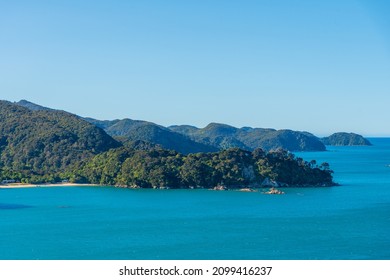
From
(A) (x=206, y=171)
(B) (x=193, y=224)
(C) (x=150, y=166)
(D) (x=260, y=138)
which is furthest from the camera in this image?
(D) (x=260, y=138)

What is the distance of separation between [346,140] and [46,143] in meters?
127

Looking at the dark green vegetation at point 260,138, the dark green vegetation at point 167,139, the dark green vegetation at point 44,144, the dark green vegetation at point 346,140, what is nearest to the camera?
the dark green vegetation at point 44,144

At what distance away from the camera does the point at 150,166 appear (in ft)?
177

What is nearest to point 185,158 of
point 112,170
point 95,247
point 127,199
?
point 112,170

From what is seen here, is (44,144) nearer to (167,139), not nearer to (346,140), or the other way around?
(167,139)

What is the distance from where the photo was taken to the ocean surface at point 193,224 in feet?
90.0

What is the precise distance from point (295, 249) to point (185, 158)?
2816 cm

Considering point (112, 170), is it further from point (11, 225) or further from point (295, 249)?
point (295, 249)

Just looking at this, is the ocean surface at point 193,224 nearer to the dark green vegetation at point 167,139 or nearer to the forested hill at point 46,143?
the forested hill at point 46,143

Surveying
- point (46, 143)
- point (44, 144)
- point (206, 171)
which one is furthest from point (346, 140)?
point (206, 171)

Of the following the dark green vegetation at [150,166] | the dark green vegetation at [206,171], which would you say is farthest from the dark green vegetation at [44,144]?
the dark green vegetation at [206,171]

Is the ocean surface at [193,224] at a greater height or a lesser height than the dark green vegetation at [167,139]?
lesser

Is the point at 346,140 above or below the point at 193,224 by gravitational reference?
above

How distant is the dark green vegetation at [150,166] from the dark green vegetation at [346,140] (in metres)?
122
